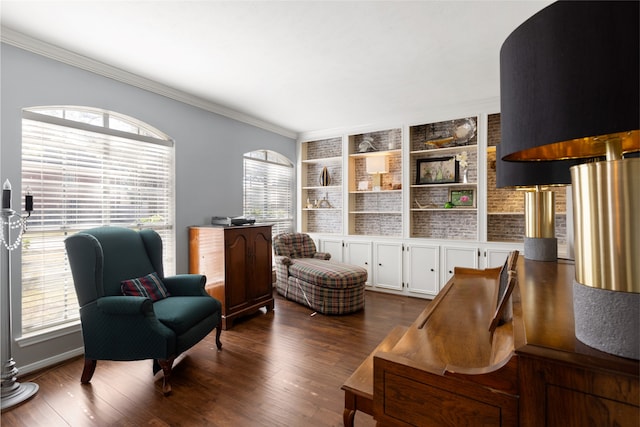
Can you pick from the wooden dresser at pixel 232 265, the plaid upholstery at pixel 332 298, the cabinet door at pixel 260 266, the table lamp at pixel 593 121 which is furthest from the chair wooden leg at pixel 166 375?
the table lamp at pixel 593 121

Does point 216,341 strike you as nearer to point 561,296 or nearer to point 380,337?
point 380,337

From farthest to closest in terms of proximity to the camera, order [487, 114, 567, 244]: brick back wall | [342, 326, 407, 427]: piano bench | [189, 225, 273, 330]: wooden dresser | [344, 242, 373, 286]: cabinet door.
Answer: [344, 242, 373, 286]: cabinet door
[487, 114, 567, 244]: brick back wall
[189, 225, 273, 330]: wooden dresser
[342, 326, 407, 427]: piano bench

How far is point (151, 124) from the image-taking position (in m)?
3.23

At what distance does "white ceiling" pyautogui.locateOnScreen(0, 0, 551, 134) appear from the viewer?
81.5 inches

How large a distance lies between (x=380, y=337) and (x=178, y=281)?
79.1 inches

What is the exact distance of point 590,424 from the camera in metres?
0.64

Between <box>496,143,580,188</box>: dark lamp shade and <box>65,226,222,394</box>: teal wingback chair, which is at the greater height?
<box>496,143,580,188</box>: dark lamp shade

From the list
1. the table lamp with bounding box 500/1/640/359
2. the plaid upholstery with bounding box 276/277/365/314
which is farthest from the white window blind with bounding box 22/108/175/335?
the table lamp with bounding box 500/1/640/359

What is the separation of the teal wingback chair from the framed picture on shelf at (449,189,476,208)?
357cm

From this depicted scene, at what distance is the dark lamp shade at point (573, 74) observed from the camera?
464 mm

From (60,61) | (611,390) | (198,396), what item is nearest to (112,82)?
(60,61)

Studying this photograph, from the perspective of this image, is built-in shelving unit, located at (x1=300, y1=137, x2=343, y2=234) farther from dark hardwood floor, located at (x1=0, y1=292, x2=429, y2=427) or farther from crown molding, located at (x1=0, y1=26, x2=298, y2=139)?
dark hardwood floor, located at (x1=0, y1=292, x2=429, y2=427)

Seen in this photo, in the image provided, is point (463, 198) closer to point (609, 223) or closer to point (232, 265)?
point (232, 265)

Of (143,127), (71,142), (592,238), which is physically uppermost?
(143,127)
